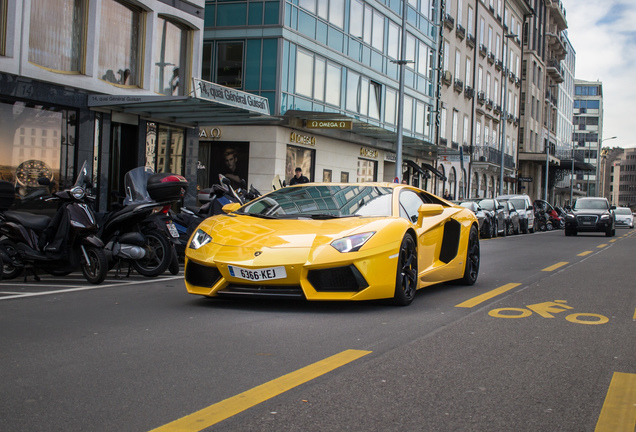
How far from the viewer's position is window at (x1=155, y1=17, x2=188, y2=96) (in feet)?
62.5

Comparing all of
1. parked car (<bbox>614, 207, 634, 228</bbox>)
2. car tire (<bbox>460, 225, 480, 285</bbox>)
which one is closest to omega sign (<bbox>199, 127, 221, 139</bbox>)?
car tire (<bbox>460, 225, 480, 285</bbox>)

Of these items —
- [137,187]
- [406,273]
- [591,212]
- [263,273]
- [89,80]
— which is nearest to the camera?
[263,273]

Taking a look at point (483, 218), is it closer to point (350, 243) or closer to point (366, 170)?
point (366, 170)

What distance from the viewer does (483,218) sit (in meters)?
24.6

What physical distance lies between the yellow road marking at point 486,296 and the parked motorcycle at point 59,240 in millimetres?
4279

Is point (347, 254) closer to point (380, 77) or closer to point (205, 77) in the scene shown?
point (205, 77)

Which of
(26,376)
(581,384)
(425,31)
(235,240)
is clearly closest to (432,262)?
(235,240)

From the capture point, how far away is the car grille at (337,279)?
6465 millimetres

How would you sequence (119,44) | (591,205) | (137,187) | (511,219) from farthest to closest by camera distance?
(591,205), (511,219), (119,44), (137,187)

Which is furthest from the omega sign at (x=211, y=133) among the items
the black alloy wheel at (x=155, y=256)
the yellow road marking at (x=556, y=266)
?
the black alloy wheel at (x=155, y=256)

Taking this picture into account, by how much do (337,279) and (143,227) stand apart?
13.1 feet

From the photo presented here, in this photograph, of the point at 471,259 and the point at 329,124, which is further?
the point at 329,124

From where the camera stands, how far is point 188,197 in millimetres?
19516

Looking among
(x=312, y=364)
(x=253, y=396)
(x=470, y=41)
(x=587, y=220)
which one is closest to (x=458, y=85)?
(x=470, y=41)
